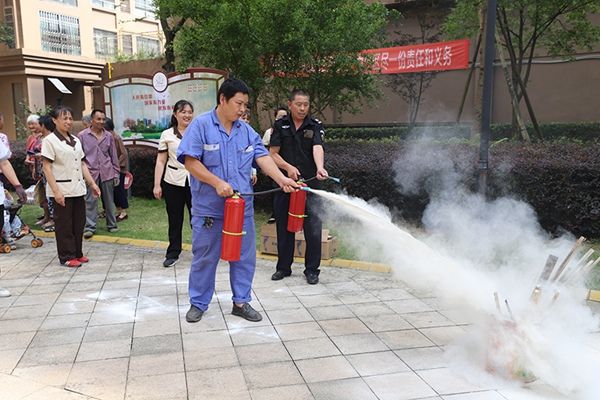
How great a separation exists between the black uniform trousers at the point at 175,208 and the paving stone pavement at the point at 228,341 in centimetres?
42

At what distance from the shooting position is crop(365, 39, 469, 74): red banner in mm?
17734

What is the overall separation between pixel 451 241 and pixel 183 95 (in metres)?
5.41

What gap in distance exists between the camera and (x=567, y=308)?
141 inches

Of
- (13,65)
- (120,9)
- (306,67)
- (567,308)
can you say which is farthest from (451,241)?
(120,9)

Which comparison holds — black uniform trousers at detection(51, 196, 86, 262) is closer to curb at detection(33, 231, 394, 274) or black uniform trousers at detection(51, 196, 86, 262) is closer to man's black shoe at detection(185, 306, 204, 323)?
curb at detection(33, 231, 394, 274)

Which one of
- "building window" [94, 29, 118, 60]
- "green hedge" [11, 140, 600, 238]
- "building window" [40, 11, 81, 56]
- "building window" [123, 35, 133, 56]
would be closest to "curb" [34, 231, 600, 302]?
"green hedge" [11, 140, 600, 238]

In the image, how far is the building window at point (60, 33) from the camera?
79.5 feet

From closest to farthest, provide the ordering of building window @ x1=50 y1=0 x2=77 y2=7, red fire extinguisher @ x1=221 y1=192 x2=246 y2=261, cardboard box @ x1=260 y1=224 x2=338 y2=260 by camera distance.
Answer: red fire extinguisher @ x1=221 y1=192 x2=246 y2=261, cardboard box @ x1=260 y1=224 x2=338 y2=260, building window @ x1=50 y1=0 x2=77 y2=7

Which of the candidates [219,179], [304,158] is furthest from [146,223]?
[219,179]

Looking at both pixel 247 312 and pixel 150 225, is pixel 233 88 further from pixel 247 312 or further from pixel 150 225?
pixel 150 225

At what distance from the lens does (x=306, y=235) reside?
17.7 feet

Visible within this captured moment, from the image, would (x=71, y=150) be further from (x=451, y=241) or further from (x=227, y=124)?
(x=451, y=241)

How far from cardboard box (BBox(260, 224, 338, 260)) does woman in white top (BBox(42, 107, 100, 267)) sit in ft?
7.19

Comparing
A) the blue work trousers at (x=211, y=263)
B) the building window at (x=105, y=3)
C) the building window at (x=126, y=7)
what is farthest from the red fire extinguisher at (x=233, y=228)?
the building window at (x=126, y=7)
